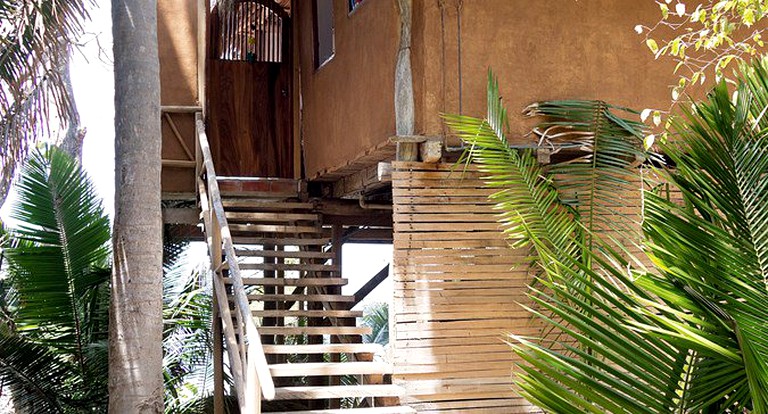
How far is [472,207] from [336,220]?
3628mm

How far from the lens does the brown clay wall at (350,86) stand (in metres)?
8.29

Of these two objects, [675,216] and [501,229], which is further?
[501,229]

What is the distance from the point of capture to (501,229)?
794cm

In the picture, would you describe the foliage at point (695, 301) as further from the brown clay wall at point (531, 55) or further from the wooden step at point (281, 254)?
the wooden step at point (281, 254)

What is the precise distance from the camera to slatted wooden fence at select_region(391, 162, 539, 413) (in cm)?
759

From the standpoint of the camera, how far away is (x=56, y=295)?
8.86m

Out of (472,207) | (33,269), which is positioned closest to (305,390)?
(472,207)

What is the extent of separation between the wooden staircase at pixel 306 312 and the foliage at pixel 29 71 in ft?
7.64

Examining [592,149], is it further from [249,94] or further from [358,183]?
[249,94]

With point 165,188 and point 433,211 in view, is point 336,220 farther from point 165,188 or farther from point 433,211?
point 433,211

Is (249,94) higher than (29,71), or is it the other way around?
(249,94)

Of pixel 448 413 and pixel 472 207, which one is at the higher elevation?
pixel 472 207

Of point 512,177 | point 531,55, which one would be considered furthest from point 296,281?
point 531,55

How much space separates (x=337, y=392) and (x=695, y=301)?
508 centimetres
